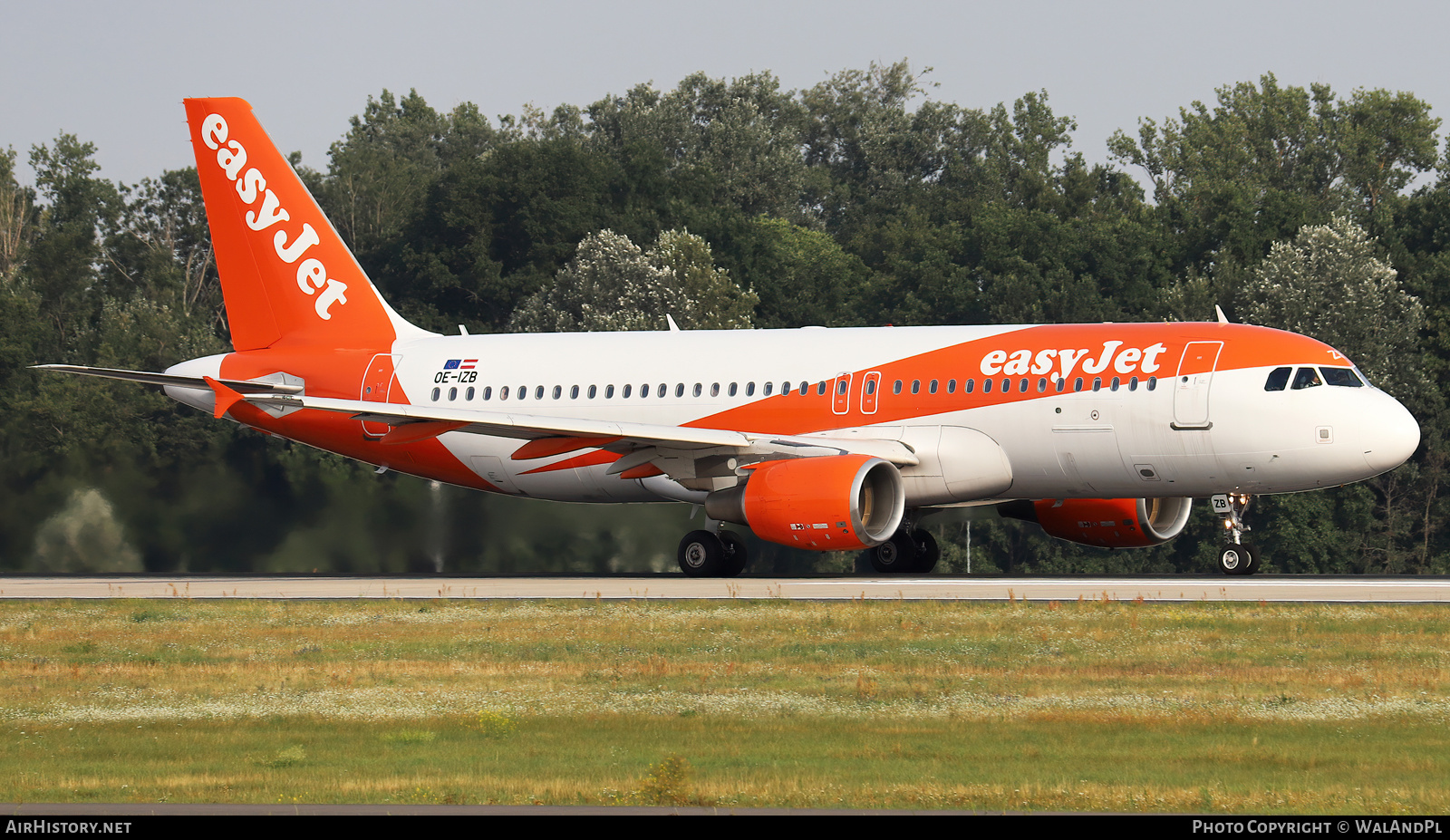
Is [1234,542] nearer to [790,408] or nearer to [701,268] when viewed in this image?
[790,408]

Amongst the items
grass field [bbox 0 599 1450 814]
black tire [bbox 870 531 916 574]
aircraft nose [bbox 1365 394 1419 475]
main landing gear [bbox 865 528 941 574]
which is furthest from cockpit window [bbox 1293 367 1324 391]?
black tire [bbox 870 531 916 574]

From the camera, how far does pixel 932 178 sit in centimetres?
10231

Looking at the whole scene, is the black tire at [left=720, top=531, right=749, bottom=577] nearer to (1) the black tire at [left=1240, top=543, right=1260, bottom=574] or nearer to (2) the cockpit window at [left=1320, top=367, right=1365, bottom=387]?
(1) the black tire at [left=1240, top=543, right=1260, bottom=574]

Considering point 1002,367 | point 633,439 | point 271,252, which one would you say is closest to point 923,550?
point 1002,367

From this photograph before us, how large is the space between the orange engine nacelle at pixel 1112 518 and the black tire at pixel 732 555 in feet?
16.3

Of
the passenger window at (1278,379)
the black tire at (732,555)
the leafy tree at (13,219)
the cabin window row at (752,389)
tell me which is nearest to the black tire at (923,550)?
the black tire at (732,555)

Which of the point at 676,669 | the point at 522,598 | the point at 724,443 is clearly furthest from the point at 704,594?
the point at 676,669

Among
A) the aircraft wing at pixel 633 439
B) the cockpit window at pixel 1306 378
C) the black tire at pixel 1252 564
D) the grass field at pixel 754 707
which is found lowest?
the grass field at pixel 754 707

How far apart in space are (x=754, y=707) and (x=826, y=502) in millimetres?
11692

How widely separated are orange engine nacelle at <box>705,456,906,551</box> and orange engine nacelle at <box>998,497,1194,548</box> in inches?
165

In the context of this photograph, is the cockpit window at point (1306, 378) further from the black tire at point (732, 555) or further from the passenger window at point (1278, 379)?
the black tire at point (732, 555)

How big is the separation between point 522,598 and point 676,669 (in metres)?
7.76

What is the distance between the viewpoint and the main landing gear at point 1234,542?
2619cm

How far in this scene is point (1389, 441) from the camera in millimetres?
24672
